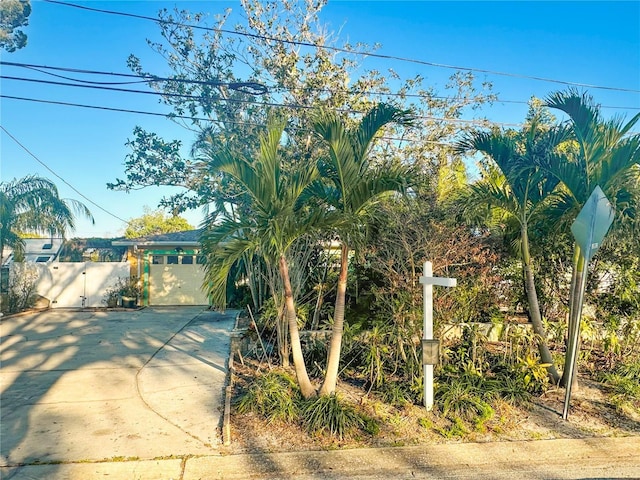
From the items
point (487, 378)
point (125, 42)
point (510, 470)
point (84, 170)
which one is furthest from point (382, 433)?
point (84, 170)

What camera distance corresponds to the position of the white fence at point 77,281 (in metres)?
16.2

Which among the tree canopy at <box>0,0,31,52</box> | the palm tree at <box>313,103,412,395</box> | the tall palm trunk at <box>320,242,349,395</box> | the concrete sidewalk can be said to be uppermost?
the tree canopy at <box>0,0,31,52</box>

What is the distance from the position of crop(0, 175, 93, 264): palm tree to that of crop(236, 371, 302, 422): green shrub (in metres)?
11.4

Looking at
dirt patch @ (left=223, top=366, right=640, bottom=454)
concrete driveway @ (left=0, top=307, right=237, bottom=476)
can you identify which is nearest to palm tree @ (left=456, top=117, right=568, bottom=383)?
dirt patch @ (left=223, top=366, right=640, bottom=454)

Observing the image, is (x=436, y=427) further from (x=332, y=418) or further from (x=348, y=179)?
(x=348, y=179)

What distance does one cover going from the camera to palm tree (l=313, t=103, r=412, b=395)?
4.80 m

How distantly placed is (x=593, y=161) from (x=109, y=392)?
6890mm

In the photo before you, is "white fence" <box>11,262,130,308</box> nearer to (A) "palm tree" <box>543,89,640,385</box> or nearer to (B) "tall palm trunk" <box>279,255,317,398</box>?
(B) "tall palm trunk" <box>279,255,317,398</box>

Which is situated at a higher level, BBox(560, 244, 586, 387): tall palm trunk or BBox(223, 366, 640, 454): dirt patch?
BBox(560, 244, 586, 387): tall palm trunk

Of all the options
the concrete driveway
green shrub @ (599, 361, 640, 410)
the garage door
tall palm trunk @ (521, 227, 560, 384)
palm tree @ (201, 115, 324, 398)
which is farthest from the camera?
the garage door

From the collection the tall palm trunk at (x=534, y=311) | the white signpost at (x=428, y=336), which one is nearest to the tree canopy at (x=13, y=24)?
the white signpost at (x=428, y=336)

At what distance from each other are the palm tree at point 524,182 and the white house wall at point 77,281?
47.6 feet

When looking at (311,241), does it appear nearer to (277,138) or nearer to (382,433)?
(277,138)

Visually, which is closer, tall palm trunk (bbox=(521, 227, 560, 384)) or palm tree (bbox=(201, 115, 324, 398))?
palm tree (bbox=(201, 115, 324, 398))
